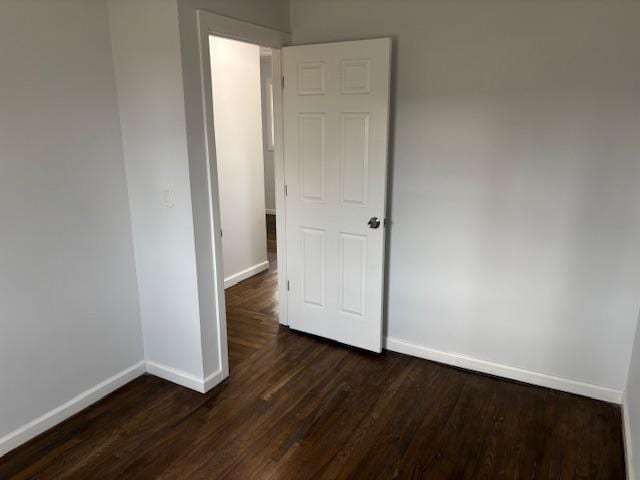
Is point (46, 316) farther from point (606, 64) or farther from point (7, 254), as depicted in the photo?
point (606, 64)

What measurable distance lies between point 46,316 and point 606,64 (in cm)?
313

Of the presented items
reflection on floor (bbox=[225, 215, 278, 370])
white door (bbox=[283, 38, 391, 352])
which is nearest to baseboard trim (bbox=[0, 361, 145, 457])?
reflection on floor (bbox=[225, 215, 278, 370])

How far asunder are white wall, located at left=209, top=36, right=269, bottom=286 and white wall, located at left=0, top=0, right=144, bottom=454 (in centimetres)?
165

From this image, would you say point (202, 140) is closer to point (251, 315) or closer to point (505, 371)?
point (251, 315)

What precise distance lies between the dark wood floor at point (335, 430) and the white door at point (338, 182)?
0.42 metres

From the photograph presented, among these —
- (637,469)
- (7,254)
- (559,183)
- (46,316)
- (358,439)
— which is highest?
(559,183)

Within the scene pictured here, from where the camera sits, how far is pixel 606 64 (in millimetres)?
2340

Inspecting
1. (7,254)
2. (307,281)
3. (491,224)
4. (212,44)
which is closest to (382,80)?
(491,224)

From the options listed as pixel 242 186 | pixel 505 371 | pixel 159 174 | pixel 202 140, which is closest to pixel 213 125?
pixel 202 140

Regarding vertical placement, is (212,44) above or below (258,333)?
above

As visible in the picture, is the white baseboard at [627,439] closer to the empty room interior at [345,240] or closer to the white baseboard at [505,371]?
the empty room interior at [345,240]

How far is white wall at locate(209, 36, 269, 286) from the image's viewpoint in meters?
4.18

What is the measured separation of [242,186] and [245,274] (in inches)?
35.3

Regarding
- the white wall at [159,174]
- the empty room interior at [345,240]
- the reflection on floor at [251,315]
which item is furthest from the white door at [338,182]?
the white wall at [159,174]
